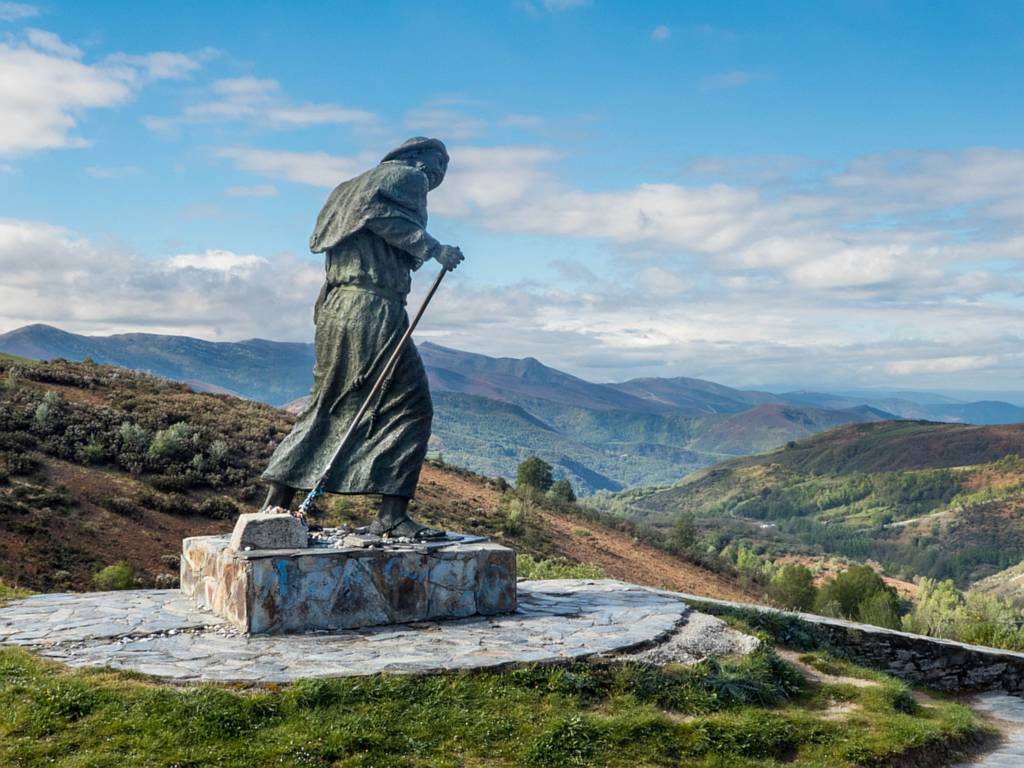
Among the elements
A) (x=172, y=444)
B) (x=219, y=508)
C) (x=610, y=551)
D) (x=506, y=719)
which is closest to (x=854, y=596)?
(x=610, y=551)

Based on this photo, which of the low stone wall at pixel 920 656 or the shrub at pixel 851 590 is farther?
the shrub at pixel 851 590

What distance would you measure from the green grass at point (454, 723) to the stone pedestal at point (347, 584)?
51.1 inches

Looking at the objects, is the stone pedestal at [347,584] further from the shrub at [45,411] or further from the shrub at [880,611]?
the shrub at [45,411]

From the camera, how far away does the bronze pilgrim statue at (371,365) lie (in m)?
8.00

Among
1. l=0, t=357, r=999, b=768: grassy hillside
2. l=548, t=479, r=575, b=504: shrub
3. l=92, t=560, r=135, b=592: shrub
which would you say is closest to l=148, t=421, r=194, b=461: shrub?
l=92, t=560, r=135, b=592: shrub

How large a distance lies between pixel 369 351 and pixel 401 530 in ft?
5.26

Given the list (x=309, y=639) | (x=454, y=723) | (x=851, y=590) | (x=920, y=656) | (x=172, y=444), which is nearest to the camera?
(x=454, y=723)

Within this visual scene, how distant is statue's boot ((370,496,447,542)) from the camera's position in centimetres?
798

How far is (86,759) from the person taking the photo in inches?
189

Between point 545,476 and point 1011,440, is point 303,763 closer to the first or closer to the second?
point 545,476

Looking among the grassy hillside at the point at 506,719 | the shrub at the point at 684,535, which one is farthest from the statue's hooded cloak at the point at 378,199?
the shrub at the point at 684,535

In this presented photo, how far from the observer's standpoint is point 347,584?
7301mm

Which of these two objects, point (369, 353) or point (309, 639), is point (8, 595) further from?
point (369, 353)

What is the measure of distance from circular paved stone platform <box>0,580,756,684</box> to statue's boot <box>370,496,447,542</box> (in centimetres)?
83
